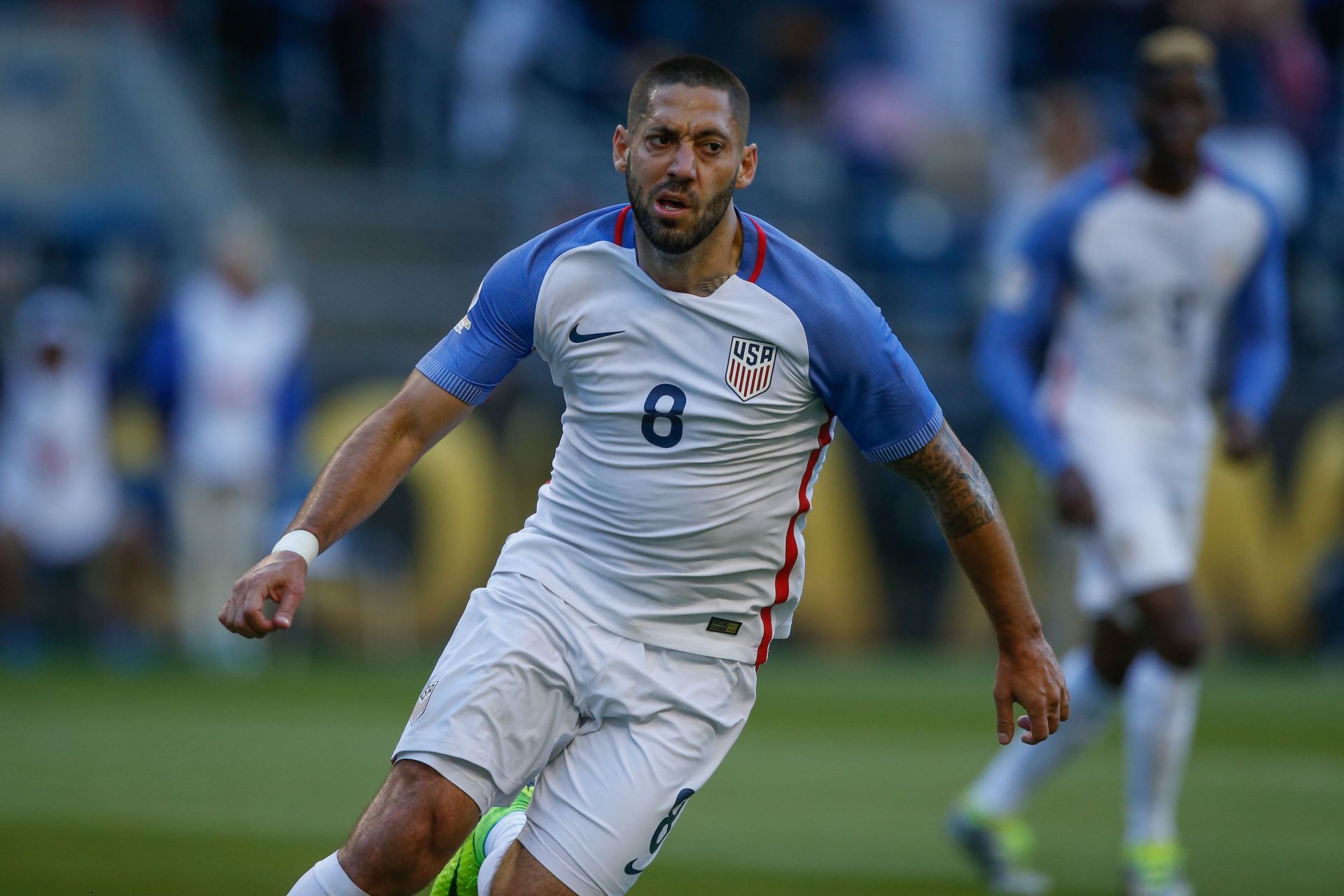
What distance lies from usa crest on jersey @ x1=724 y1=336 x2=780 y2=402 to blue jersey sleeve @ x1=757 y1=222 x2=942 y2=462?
107 millimetres

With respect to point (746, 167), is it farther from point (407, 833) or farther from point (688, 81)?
point (407, 833)

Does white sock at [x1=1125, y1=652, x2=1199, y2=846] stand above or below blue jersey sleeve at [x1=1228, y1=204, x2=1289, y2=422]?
below

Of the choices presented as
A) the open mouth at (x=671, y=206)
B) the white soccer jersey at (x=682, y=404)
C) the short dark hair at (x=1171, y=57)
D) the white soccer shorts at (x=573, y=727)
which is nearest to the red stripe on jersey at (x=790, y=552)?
the white soccer jersey at (x=682, y=404)

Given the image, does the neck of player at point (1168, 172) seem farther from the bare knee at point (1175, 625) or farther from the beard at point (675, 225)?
the beard at point (675, 225)

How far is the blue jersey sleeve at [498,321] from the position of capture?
5309 mm

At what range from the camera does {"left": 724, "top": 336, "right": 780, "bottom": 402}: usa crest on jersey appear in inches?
204

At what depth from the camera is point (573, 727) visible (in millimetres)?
5332

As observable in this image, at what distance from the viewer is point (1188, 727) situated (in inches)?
304

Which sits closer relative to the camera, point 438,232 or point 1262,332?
point 1262,332

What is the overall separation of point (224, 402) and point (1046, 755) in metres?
9.57

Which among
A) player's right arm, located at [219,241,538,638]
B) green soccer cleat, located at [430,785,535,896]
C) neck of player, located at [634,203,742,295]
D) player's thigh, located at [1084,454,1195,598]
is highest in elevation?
neck of player, located at [634,203,742,295]

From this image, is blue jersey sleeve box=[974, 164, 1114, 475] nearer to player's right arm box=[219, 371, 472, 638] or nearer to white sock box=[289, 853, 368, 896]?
player's right arm box=[219, 371, 472, 638]

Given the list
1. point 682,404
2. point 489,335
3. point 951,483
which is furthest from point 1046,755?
point 489,335

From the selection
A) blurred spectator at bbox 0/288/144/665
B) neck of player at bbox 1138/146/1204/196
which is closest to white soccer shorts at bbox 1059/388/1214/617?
neck of player at bbox 1138/146/1204/196
